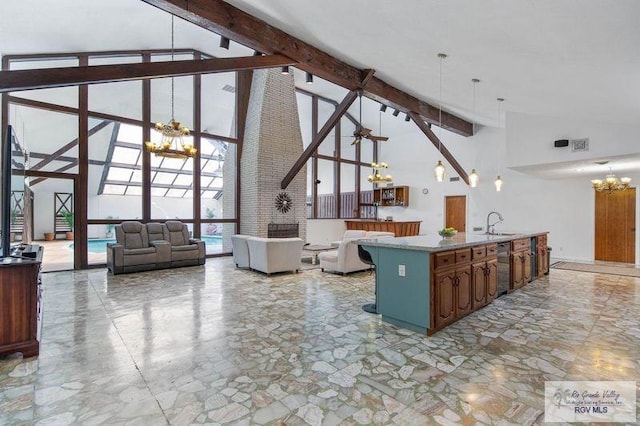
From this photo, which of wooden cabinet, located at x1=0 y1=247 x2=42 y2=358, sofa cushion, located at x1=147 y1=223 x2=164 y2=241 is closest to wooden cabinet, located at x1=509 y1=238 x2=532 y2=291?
wooden cabinet, located at x1=0 y1=247 x2=42 y2=358

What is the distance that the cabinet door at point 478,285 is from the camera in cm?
397

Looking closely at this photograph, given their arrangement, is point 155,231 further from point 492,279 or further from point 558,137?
point 558,137

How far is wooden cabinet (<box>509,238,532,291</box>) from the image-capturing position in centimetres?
510

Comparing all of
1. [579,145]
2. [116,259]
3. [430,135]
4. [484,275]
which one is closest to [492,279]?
[484,275]

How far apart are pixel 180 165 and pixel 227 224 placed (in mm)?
1996

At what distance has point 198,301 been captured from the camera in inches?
182

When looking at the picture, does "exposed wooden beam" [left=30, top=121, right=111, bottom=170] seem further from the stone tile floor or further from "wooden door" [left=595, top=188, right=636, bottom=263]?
"wooden door" [left=595, top=188, right=636, bottom=263]

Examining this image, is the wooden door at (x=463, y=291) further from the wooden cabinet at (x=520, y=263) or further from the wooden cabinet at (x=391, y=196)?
the wooden cabinet at (x=391, y=196)

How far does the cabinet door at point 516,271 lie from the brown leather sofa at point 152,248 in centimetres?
632

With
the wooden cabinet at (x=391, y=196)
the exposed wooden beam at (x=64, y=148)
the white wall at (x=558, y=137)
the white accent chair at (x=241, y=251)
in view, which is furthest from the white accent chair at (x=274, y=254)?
the wooden cabinet at (x=391, y=196)

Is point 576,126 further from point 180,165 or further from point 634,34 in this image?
point 180,165

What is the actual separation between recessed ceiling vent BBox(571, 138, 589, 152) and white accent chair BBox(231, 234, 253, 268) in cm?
655

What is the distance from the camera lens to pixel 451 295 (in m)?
3.59

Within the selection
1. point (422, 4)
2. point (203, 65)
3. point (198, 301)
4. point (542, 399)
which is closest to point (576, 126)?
point (422, 4)
